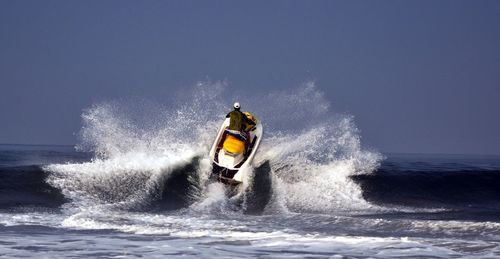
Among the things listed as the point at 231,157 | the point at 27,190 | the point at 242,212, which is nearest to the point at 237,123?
the point at 231,157

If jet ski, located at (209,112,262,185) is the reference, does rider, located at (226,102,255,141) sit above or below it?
above

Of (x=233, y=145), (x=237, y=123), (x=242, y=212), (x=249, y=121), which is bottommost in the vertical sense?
(x=242, y=212)

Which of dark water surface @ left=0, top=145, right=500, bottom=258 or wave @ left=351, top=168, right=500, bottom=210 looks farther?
wave @ left=351, top=168, right=500, bottom=210

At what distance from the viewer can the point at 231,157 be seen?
21.6m

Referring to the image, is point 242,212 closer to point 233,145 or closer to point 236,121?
point 233,145

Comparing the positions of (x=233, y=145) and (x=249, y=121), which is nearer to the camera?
(x=233, y=145)

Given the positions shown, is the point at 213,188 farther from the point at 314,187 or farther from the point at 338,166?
the point at 338,166

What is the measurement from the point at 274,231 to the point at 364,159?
12.8 meters

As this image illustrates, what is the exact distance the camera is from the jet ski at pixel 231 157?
21.6 meters

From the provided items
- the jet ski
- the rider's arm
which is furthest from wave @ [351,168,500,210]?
the jet ski

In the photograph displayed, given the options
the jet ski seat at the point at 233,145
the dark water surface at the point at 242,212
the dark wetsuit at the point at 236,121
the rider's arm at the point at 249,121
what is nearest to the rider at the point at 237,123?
the dark wetsuit at the point at 236,121

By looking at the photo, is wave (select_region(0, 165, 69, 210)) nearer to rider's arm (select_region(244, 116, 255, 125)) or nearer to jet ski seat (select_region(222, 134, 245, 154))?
jet ski seat (select_region(222, 134, 245, 154))

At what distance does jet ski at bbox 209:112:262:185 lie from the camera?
2158 cm

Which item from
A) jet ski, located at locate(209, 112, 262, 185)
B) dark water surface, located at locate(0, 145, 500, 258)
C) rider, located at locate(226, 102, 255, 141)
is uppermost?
rider, located at locate(226, 102, 255, 141)
